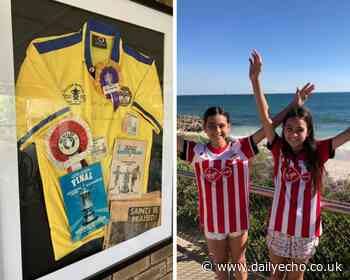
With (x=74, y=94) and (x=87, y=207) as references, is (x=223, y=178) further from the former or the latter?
(x=74, y=94)

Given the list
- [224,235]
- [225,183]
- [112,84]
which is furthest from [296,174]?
[112,84]

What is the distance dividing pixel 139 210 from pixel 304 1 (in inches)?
43.9

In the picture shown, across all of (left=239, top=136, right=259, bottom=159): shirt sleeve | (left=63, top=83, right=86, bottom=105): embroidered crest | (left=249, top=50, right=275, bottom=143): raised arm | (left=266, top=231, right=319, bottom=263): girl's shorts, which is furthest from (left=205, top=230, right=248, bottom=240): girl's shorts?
(left=63, top=83, right=86, bottom=105): embroidered crest

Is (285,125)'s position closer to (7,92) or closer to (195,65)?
(195,65)

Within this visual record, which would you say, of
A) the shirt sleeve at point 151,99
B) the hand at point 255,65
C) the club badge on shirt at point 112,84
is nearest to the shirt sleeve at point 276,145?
the hand at point 255,65

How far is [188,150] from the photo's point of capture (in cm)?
153

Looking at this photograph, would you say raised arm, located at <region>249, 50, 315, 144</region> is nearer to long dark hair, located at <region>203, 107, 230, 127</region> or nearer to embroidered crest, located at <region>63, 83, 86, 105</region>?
long dark hair, located at <region>203, 107, 230, 127</region>

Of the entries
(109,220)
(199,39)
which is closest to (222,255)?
(109,220)

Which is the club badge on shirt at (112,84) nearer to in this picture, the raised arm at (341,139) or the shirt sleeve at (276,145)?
the shirt sleeve at (276,145)

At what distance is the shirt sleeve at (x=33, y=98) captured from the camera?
98 cm

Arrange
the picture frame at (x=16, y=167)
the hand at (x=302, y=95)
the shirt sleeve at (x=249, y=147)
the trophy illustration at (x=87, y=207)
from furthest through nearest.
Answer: the shirt sleeve at (x=249, y=147) < the hand at (x=302, y=95) < the trophy illustration at (x=87, y=207) < the picture frame at (x=16, y=167)

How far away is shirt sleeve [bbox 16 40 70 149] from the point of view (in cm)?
98

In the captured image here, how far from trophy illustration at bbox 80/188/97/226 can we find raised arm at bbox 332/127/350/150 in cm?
102

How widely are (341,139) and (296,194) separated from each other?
0.29 meters
